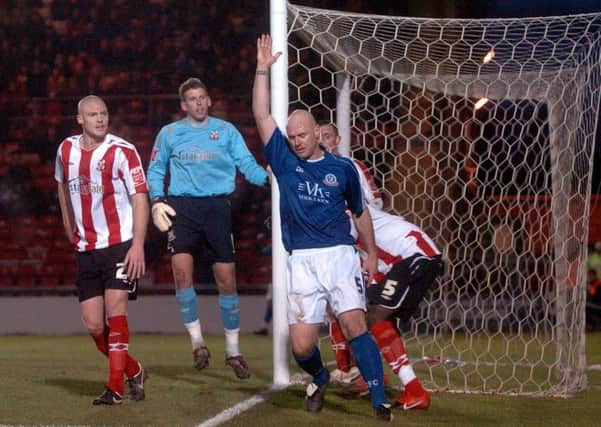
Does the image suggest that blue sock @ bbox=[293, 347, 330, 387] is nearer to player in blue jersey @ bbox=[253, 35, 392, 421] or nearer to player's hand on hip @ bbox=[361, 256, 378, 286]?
player in blue jersey @ bbox=[253, 35, 392, 421]

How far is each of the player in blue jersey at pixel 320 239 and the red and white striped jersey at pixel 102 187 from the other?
0.75 metres

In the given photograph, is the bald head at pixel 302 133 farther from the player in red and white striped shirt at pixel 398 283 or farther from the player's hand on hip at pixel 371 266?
the player in red and white striped shirt at pixel 398 283

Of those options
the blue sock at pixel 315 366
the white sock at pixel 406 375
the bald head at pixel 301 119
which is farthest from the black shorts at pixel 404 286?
the bald head at pixel 301 119

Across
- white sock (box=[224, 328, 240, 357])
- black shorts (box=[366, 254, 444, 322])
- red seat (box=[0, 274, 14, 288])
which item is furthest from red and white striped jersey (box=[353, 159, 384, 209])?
red seat (box=[0, 274, 14, 288])

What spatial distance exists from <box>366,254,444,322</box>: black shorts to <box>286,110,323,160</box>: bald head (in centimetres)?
94

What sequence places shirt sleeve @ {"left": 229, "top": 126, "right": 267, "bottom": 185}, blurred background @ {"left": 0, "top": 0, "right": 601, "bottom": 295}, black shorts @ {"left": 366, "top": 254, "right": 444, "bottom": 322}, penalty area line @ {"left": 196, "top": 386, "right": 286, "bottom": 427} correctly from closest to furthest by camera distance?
1. penalty area line @ {"left": 196, "top": 386, "right": 286, "bottom": 427}
2. black shorts @ {"left": 366, "top": 254, "right": 444, "bottom": 322}
3. shirt sleeve @ {"left": 229, "top": 126, "right": 267, "bottom": 185}
4. blurred background @ {"left": 0, "top": 0, "right": 601, "bottom": 295}

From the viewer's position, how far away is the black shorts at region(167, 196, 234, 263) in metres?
6.67

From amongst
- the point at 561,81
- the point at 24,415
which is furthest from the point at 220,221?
the point at 561,81

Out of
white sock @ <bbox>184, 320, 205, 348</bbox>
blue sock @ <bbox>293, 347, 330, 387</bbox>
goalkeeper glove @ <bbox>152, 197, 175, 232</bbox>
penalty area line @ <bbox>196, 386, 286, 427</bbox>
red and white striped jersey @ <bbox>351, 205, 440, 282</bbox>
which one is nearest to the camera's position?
penalty area line @ <bbox>196, 386, 286, 427</bbox>

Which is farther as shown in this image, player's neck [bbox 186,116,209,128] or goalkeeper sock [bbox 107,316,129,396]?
player's neck [bbox 186,116,209,128]

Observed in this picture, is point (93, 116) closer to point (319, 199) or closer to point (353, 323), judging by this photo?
point (319, 199)

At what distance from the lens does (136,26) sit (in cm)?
1867

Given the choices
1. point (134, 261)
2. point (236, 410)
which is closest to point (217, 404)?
point (236, 410)

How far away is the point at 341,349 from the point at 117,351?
4.67ft
